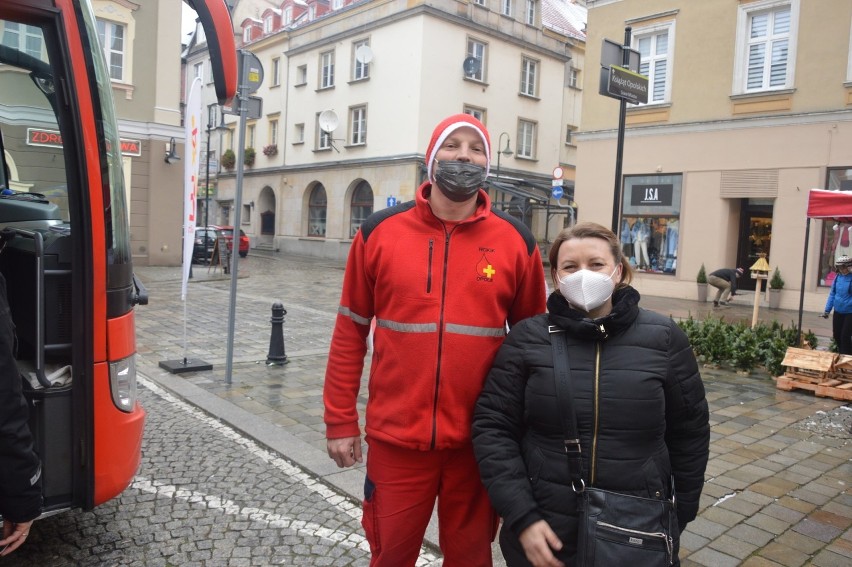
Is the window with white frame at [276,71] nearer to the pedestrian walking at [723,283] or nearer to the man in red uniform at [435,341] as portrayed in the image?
the pedestrian walking at [723,283]

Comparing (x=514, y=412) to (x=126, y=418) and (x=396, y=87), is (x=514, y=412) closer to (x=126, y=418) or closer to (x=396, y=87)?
(x=126, y=418)

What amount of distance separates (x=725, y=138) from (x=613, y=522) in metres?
18.4

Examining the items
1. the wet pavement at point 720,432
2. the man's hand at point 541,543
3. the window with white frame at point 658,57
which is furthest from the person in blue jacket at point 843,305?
the window with white frame at point 658,57

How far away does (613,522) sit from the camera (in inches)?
78.4

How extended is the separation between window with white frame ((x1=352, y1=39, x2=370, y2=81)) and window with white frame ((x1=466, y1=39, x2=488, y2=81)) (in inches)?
186

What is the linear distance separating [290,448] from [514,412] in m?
3.17

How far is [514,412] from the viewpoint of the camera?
7.22 feet

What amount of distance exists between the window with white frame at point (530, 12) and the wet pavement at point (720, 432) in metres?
26.0

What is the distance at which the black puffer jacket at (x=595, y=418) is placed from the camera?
6.74ft

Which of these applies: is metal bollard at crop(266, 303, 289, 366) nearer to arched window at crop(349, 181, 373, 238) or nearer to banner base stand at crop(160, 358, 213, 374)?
→ banner base stand at crop(160, 358, 213, 374)

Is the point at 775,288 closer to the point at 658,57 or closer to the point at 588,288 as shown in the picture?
the point at 658,57

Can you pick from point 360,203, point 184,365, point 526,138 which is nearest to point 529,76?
point 526,138

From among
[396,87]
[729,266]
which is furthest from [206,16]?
[396,87]

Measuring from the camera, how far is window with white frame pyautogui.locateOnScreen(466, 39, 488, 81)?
31.5 m
